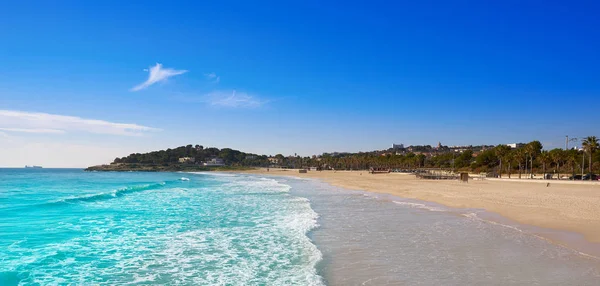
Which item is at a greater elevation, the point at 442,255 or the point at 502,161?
the point at 502,161

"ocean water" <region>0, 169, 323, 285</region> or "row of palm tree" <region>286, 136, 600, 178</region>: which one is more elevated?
"row of palm tree" <region>286, 136, 600, 178</region>

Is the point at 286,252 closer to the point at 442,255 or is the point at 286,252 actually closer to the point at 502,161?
the point at 442,255

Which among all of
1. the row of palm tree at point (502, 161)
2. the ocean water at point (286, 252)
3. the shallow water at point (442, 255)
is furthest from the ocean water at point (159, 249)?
the row of palm tree at point (502, 161)

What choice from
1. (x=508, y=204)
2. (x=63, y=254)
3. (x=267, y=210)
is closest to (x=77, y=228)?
(x=63, y=254)

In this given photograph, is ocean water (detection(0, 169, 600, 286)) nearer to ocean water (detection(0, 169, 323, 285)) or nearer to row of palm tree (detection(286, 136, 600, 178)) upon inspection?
ocean water (detection(0, 169, 323, 285))

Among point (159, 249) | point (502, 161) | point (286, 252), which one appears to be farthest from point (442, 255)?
point (502, 161)

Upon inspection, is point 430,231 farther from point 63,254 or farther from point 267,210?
point 63,254

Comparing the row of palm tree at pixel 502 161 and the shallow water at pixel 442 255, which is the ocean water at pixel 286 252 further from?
the row of palm tree at pixel 502 161

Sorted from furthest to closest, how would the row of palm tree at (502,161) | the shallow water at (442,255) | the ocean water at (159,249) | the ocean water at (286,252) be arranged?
the row of palm tree at (502,161) < the ocean water at (159,249) < the ocean water at (286,252) < the shallow water at (442,255)

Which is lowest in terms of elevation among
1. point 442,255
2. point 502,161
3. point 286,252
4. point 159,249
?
point 159,249

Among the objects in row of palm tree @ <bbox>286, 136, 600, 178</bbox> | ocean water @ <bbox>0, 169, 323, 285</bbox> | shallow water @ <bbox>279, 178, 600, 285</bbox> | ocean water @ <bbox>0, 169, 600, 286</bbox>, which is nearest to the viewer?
shallow water @ <bbox>279, 178, 600, 285</bbox>

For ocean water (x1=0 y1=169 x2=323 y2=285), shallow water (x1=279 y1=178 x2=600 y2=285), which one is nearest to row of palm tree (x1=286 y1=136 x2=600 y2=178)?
shallow water (x1=279 y1=178 x2=600 y2=285)

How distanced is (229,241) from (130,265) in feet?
12.0

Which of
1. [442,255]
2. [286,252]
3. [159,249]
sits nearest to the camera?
[442,255]
